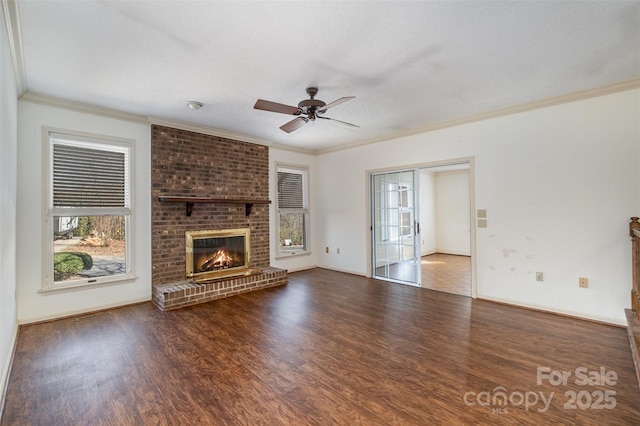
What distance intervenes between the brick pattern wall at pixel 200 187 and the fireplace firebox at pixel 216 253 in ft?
0.34

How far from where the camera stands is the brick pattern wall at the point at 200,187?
4207mm

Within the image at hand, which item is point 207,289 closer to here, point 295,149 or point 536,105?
point 295,149

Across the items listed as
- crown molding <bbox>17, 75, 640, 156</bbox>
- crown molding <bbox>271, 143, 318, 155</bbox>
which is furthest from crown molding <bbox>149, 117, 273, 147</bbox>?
crown molding <bbox>271, 143, 318, 155</bbox>

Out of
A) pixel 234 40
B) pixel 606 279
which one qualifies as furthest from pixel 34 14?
pixel 606 279

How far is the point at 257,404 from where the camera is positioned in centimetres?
192

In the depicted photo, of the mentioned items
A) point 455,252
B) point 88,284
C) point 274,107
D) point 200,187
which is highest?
point 274,107

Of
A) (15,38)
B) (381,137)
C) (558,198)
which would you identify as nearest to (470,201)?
(558,198)

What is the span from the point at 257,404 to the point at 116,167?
140 inches

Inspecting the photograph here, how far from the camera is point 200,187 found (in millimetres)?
4590

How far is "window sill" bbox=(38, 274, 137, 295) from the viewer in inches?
135

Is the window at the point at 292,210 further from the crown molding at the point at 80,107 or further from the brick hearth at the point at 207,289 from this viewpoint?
A: the crown molding at the point at 80,107

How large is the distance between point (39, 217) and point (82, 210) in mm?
397

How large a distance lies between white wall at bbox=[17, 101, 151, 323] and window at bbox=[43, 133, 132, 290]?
10 cm

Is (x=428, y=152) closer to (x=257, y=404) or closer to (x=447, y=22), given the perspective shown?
(x=447, y=22)
